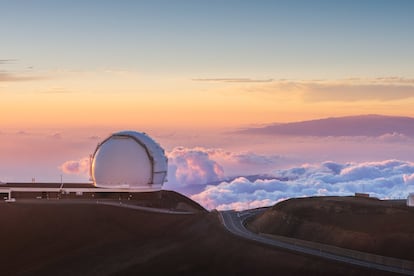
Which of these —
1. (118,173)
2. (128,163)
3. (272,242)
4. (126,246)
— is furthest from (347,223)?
(118,173)

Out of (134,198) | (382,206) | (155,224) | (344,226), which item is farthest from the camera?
(134,198)

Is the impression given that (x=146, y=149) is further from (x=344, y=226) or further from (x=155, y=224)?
(x=344, y=226)

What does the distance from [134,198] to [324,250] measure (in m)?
46.8

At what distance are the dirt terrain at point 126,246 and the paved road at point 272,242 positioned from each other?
156 centimetres

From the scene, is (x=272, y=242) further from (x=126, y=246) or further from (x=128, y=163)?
(x=128, y=163)

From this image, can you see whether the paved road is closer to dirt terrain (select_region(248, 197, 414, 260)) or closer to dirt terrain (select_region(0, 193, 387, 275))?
dirt terrain (select_region(0, 193, 387, 275))

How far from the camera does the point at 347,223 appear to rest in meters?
67.9

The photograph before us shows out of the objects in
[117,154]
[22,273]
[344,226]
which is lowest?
[22,273]

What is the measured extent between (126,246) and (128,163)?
3009cm

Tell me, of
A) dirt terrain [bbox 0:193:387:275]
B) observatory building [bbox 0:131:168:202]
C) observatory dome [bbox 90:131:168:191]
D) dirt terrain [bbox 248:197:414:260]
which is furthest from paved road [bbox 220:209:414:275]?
observatory building [bbox 0:131:168:202]

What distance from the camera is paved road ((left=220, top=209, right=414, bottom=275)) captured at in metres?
55.5

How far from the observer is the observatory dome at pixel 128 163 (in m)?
105

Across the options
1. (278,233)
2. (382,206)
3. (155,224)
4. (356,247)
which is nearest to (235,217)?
(155,224)

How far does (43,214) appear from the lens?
8831 centimetres
